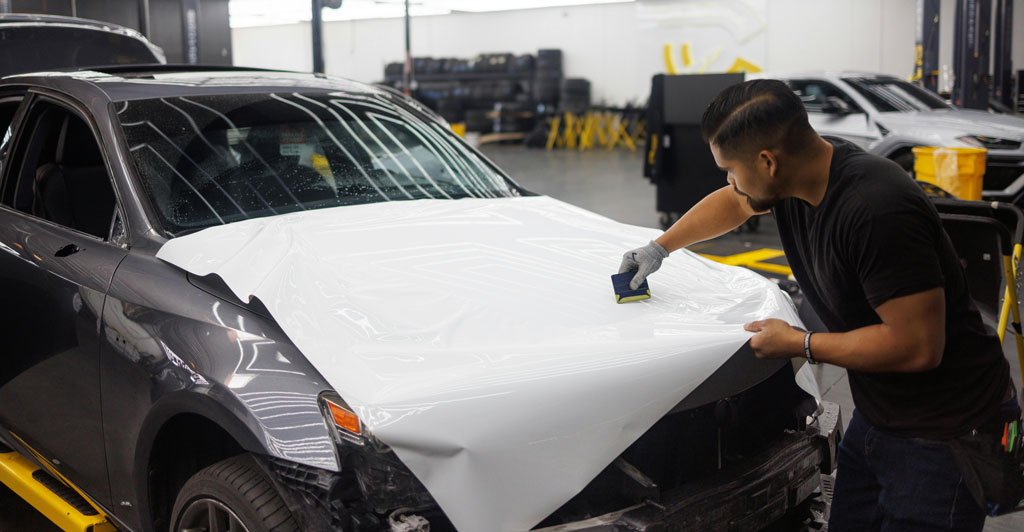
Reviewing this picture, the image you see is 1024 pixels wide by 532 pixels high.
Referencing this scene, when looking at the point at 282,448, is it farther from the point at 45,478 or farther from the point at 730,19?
the point at 730,19

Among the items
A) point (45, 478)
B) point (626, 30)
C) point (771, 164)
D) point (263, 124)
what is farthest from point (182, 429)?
point (626, 30)

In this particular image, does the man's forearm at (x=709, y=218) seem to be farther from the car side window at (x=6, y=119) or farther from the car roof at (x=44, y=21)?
the car roof at (x=44, y=21)

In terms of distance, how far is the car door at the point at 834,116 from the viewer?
973 centimetres

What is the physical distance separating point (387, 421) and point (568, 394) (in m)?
0.36

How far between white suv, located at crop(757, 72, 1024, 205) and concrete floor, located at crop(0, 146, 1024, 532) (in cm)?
145

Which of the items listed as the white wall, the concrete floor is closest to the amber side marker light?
the concrete floor

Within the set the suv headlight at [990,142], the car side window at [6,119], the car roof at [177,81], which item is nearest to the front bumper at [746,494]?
the car roof at [177,81]

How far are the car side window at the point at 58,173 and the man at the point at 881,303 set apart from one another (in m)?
2.14

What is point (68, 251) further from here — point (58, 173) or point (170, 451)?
point (170, 451)

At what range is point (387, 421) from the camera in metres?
1.64

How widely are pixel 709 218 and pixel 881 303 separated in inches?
28.9

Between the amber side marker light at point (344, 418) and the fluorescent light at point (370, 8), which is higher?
the fluorescent light at point (370, 8)

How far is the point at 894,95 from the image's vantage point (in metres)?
10.0

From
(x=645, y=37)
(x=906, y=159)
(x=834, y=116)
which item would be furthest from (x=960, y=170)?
(x=645, y=37)
